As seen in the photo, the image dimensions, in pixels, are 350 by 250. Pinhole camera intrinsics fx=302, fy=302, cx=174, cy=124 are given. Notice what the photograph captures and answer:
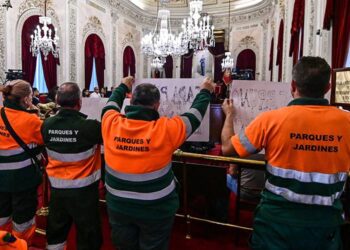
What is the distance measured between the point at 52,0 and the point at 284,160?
415 inches

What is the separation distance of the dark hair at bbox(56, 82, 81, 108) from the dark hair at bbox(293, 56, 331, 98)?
54.6 inches

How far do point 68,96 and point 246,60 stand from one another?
1474 centimetres

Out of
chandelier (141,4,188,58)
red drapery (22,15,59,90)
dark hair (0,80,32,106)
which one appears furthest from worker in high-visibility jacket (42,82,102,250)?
chandelier (141,4,188,58)

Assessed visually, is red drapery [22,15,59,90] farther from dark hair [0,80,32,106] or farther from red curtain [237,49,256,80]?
red curtain [237,49,256,80]

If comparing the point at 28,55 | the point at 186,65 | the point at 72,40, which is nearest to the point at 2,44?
the point at 28,55

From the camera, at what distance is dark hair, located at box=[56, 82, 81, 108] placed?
2.03m

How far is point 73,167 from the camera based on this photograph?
206 centimetres

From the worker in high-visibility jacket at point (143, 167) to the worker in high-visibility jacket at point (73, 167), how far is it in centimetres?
27

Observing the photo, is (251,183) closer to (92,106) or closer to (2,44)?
(92,106)

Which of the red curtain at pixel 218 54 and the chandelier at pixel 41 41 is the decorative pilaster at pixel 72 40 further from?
the red curtain at pixel 218 54

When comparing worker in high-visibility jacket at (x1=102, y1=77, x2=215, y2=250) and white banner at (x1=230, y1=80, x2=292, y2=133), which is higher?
white banner at (x1=230, y1=80, x2=292, y2=133)

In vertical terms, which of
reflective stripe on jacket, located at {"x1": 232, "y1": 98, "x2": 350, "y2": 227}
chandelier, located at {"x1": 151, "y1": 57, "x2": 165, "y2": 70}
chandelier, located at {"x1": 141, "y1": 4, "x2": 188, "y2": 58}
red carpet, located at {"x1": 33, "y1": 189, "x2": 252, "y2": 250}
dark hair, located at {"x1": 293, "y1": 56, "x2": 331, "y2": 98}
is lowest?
red carpet, located at {"x1": 33, "y1": 189, "x2": 252, "y2": 250}

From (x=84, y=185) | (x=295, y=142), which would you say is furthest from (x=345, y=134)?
(x=84, y=185)

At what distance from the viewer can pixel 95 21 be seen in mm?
12047
